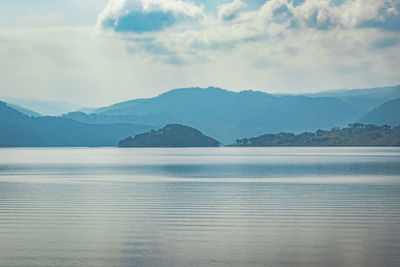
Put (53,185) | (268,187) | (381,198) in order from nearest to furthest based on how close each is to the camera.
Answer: (381,198), (268,187), (53,185)

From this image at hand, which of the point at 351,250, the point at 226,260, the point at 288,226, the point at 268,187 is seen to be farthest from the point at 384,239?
the point at 268,187

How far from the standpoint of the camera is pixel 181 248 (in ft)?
98.5

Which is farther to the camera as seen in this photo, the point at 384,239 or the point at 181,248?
the point at 384,239

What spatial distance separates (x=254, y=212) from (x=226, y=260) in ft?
62.0

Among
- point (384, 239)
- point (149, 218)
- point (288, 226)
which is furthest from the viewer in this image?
point (149, 218)

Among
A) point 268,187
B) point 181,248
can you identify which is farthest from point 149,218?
point 268,187

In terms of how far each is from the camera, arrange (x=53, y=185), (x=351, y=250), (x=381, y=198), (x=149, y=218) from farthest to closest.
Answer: (x=53, y=185)
(x=381, y=198)
(x=149, y=218)
(x=351, y=250)

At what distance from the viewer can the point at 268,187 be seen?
233 feet

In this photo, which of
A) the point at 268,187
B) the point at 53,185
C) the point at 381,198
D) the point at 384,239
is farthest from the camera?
the point at 53,185

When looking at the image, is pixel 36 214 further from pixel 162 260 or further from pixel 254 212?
pixel 162 260

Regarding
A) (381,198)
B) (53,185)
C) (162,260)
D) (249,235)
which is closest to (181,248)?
(162,260)

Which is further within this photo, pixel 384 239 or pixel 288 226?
pixel 288 226

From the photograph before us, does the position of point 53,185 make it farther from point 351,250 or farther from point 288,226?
point 351,250

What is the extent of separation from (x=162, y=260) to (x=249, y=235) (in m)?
8.56
